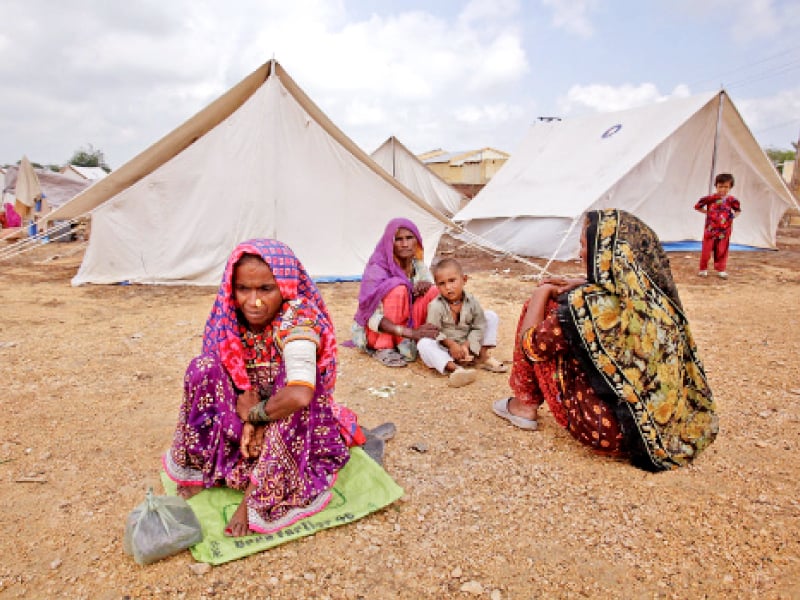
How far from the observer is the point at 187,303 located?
17.1ft

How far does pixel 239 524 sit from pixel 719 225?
683 centimetres

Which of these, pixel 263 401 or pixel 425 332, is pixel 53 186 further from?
pixel 263 401

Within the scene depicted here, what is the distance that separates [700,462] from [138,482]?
7.50 feet

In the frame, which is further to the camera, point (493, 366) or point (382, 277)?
point (382, 277)

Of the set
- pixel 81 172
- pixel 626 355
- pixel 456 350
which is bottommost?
pixel 456 350

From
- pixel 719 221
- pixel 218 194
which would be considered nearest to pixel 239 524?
pixel 218 194

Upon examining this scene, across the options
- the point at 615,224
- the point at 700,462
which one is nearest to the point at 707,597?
the point at 700,462

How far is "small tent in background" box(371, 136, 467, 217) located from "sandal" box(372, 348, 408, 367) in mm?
12918

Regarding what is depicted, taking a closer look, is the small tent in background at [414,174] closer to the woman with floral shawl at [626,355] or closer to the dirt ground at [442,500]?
the dirt ground at [442,500]

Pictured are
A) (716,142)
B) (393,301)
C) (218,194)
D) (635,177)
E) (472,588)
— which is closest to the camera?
(472,588)

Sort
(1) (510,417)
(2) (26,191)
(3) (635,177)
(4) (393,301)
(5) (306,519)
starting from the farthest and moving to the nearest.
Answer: (2) (26,191) → (3) (635,177) → (4) (393,301) → (1) (510,417) → (5) (306,519)

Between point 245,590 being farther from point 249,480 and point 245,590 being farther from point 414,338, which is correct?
point 414,338

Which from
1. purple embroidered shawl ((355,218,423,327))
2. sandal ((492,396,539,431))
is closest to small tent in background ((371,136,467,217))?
purple embroidered shawl ((355,218,423,327))

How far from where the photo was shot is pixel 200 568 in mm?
1571
